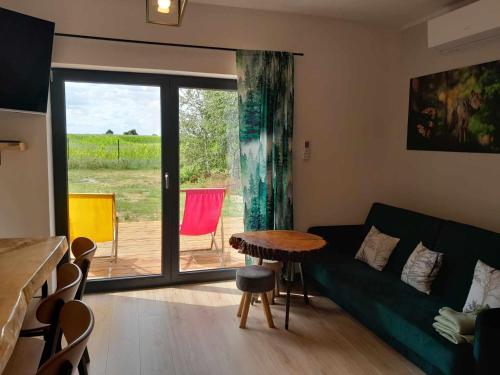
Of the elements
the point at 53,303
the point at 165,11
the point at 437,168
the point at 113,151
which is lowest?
the point at 53,303

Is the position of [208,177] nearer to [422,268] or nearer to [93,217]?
[93,217]

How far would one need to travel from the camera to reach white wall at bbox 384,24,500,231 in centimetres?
310

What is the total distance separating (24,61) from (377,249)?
→ 3089 mm

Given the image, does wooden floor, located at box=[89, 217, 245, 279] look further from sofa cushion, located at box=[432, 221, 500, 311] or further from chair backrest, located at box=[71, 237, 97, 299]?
sofa cushion, located at box=[432, 221, 500, 311]

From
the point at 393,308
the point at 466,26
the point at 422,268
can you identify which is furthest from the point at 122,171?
the point at 466,26

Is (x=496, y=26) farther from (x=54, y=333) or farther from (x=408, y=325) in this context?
(x=54, y=333)

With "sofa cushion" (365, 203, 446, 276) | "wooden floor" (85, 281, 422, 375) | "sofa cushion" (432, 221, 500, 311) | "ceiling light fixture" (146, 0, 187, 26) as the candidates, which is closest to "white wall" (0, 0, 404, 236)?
"sofa cushion" (365, 203, 446, 276)

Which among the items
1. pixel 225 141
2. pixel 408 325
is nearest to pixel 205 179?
pixel 225 141

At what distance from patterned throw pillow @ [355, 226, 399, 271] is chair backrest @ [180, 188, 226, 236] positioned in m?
1.39

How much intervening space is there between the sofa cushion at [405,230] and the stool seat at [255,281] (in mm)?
1088

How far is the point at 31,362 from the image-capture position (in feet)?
5.31

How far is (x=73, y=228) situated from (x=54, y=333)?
2.16m

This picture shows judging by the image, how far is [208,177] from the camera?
382 cm

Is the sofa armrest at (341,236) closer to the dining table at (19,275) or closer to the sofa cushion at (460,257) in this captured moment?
the sofa cushion at (460,257)
